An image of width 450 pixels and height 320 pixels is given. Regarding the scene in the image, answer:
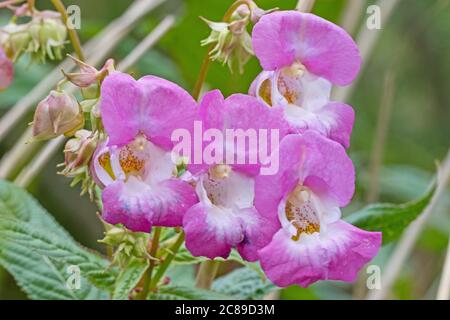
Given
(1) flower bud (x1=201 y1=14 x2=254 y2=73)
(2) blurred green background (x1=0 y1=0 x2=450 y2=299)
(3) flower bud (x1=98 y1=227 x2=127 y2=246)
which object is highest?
(1) flower bud (x1=201 y1=14 x2=254 y2=73)

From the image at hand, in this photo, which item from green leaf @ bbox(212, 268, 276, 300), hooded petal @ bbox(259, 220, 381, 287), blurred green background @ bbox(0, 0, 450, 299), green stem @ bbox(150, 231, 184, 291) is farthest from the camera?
blurred green background @ bbox(0, 0, 450, 299)

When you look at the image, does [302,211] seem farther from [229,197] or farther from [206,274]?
[206,274]

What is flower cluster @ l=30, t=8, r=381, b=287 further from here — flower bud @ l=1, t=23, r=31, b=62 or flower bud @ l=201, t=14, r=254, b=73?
flower bud @ l=1, t=23, r=31, b=62

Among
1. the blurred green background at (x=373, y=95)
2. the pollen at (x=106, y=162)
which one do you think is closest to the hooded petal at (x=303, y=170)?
the pollen at (x=106, y=162)

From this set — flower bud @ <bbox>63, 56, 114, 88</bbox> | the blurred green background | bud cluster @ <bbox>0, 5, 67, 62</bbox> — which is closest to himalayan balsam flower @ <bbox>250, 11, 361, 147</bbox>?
flower bud @ <bbox>63, 56, 114, 88</bbox>

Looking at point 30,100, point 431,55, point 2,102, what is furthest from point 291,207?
point 431,55
